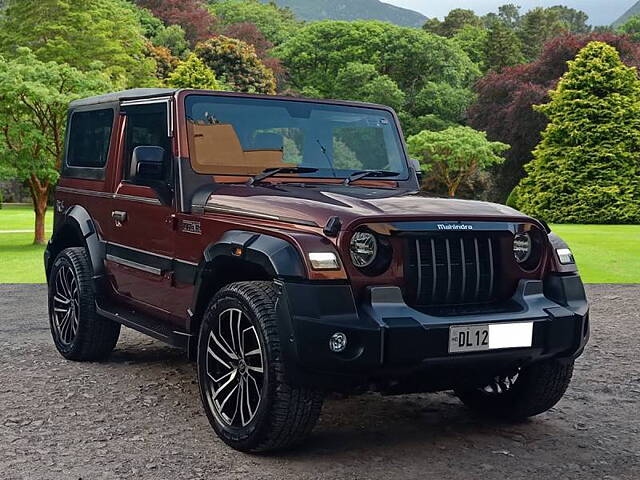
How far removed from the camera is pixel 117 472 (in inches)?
177

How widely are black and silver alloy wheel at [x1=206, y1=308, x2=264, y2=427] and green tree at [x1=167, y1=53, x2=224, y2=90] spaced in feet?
131

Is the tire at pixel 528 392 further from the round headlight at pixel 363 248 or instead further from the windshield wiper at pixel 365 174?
the windshield wiper at pixel 365 174

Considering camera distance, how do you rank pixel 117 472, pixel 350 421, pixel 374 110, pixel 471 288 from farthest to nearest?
pixel 374 110
pixel 350 421
pixel 471 288
pixel 117 472

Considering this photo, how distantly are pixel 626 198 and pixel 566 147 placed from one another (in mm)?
3526

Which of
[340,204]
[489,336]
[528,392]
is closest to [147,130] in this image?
[340,204]

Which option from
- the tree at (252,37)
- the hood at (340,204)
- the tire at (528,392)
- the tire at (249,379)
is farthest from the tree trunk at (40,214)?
the tree at (252,37)

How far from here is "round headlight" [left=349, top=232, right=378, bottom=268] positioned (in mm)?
4520

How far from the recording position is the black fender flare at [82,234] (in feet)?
22.3

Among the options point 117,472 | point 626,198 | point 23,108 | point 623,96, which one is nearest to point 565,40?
point 623,96

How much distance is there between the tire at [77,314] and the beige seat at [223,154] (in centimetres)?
174

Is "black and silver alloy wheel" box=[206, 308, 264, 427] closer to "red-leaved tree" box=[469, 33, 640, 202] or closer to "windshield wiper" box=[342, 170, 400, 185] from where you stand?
"windshield wiper" box=[342, 170, 400, 185]

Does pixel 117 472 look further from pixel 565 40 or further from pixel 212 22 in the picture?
pixel 212 22

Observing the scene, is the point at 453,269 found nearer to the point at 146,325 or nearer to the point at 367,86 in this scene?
the point at 146,325

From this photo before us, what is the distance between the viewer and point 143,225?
240 inches
